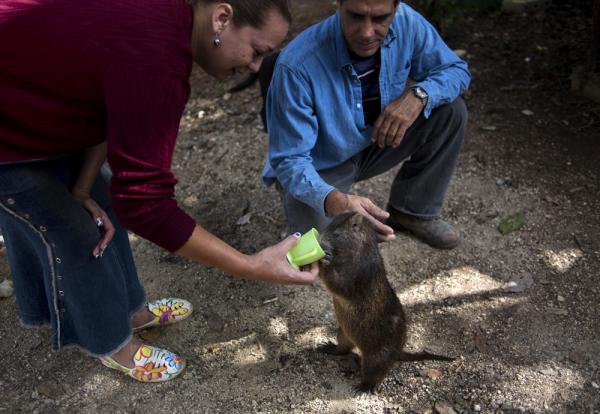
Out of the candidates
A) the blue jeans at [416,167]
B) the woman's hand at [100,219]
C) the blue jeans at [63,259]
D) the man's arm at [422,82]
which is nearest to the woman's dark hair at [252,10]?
the blue jeans at [63,259]

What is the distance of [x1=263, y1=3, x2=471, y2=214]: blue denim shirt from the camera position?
2.91 metres

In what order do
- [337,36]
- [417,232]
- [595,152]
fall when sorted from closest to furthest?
[337,36], [417,232], [595,152]

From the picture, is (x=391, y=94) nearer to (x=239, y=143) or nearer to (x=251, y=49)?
(x=251, y=49)

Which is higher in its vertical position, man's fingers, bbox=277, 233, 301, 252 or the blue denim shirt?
the blue denim shirt

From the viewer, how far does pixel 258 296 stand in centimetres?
351

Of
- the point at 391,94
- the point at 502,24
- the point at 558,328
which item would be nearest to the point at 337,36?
the point at 391,94

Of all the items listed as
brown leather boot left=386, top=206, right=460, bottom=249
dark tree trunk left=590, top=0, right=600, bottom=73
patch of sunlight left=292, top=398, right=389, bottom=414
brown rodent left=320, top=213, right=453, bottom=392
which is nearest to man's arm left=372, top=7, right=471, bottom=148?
brown rodent left=320, top=213, right=453, bottom=392

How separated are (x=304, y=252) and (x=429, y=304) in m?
1.34

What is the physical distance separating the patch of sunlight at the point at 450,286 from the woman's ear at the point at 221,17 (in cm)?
220

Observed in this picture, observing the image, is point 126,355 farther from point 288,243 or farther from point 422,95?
point 422,95

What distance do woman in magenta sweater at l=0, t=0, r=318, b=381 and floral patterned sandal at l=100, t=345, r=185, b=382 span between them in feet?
2.43

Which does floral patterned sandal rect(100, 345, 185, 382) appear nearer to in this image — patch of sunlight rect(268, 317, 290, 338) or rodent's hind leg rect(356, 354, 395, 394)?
patch of sunlight rect(268, 317, 290, 338)

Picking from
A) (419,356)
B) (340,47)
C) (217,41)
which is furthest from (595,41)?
(217,41)

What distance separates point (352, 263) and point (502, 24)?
4.84 metres
